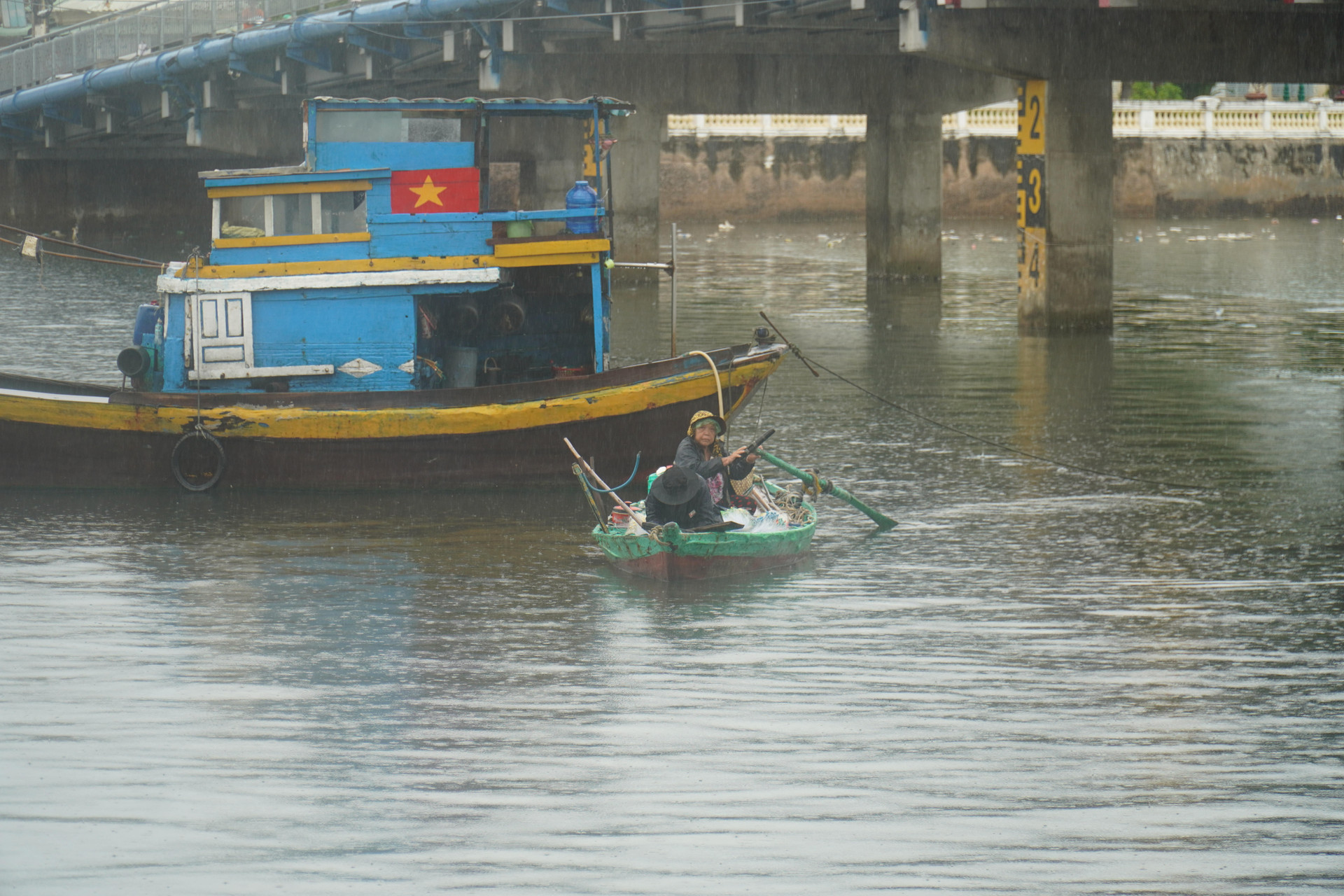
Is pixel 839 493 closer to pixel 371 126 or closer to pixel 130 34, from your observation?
pixel 371 126

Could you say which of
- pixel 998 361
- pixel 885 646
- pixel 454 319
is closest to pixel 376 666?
pixel 885 646

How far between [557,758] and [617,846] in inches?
Result: 49.1

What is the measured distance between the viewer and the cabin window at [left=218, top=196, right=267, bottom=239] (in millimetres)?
17125

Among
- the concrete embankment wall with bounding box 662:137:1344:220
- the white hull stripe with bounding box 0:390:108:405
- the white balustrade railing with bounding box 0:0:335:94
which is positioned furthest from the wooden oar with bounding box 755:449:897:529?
the concrete embankment wall with bounding box 662:137:1344:220

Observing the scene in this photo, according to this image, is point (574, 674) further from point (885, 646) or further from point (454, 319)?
point (454, 319)

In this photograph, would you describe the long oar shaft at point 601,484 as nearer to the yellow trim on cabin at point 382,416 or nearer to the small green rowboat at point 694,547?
the small green rowboat at point 694,547

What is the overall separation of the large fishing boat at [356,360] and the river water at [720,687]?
444 millimetres

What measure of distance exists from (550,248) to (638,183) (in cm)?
2134

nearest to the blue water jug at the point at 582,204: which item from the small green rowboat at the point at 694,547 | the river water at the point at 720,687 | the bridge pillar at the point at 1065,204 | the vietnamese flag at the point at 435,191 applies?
the vietnamese flag at the point at 435,191

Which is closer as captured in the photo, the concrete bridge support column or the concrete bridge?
the concrete bridge

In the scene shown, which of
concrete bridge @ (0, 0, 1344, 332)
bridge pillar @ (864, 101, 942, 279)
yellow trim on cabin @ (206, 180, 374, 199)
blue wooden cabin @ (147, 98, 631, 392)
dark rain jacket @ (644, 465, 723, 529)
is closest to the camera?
dark rain jacket @ (644, 465, 723, 529)

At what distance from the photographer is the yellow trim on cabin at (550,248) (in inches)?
670

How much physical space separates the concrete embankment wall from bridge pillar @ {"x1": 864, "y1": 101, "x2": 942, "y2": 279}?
24.6m

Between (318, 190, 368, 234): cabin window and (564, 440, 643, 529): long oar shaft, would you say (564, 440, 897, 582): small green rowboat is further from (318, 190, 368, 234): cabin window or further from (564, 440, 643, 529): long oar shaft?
(318, 190, 368, 234): cabin window
